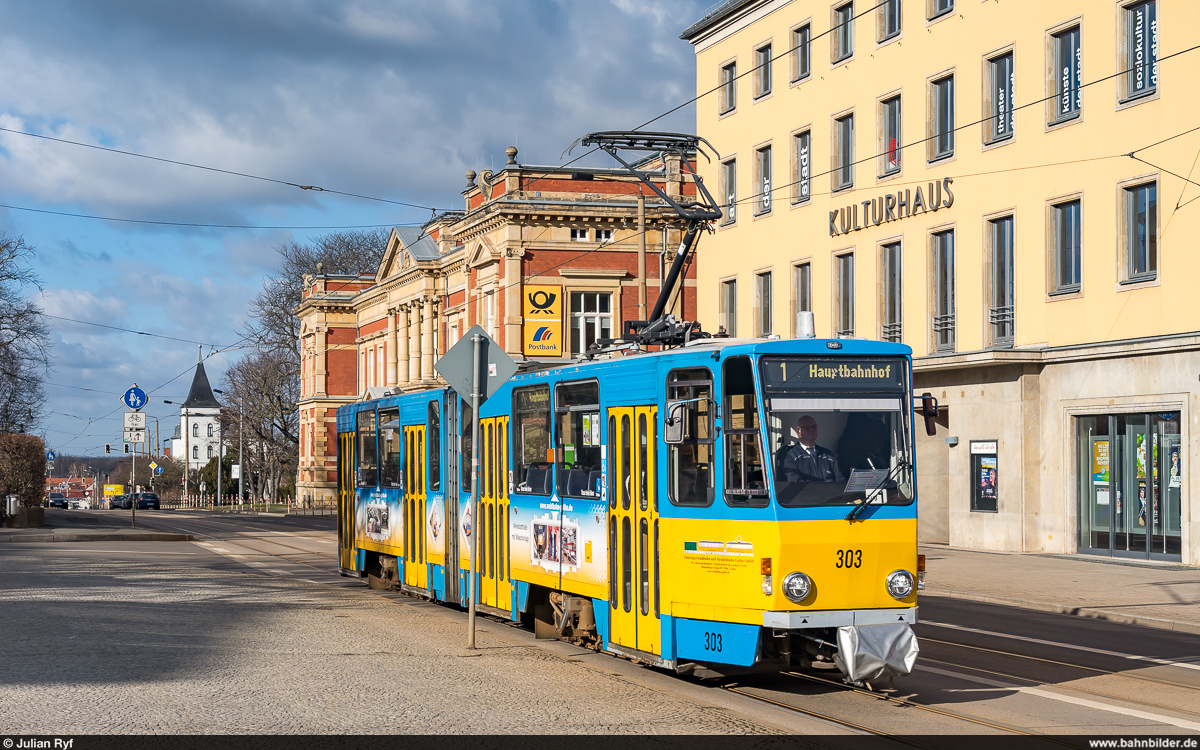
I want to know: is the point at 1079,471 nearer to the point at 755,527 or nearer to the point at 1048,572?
the point at 1048,572

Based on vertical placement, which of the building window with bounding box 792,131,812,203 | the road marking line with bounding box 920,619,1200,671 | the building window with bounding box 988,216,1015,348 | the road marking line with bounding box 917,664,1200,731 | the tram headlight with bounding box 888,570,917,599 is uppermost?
the building window with bounding box 792,131,812,203

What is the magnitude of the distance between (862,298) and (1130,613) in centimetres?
1817

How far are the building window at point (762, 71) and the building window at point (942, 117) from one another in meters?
7.46

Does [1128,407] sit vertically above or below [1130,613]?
above

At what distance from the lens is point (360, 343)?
84438 mm

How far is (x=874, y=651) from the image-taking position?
10125 millimetres

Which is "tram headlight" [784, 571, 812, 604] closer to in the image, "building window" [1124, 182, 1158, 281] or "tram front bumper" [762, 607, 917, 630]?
"tram front bumper" [762, 607, 917, 630]

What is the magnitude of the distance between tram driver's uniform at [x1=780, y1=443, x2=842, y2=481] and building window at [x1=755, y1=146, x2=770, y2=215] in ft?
96.1

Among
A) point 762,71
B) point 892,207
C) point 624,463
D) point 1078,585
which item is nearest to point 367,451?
point 624,463

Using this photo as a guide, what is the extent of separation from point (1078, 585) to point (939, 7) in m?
16.4

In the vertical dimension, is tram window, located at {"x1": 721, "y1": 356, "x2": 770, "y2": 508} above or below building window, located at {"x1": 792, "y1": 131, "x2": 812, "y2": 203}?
below

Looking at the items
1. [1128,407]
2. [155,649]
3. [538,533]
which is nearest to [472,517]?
[538,533]

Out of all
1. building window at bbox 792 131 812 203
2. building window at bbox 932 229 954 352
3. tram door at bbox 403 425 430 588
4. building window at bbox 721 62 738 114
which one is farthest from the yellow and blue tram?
building window at bbox 721 62 738 114

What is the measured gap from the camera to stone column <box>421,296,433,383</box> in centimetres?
6806
